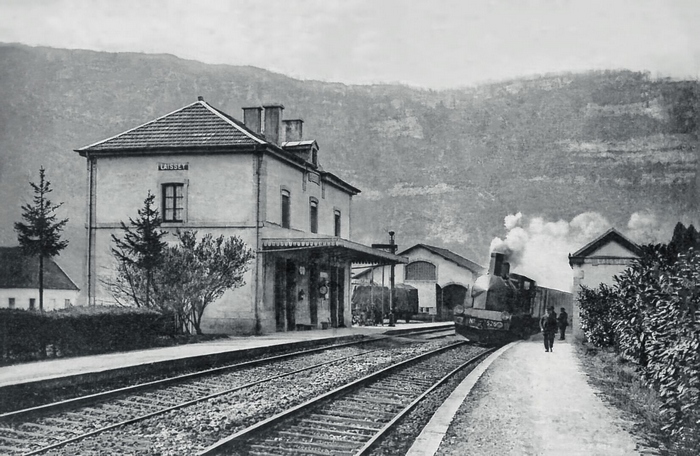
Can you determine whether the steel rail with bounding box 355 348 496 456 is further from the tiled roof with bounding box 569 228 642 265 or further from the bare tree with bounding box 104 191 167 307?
the bare tree with bounding box 104 191 167 307

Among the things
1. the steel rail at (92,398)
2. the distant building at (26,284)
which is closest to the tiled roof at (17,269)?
the distant building at (26,284)

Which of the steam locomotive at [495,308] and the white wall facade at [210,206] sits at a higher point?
the white wall facade at [210,206]

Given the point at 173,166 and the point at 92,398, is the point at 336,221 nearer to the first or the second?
the point at 173,166

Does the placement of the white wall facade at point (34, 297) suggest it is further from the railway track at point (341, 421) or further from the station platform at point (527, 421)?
the station platform at point (527, 421)

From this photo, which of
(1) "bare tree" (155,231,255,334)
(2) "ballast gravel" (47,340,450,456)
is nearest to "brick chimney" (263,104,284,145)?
(1) "bare tree" (155,231,255,334)

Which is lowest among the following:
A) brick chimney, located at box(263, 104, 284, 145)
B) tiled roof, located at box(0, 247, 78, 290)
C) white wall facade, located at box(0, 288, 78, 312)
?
white wall facade, located at box(0, 288, 78, 312)
